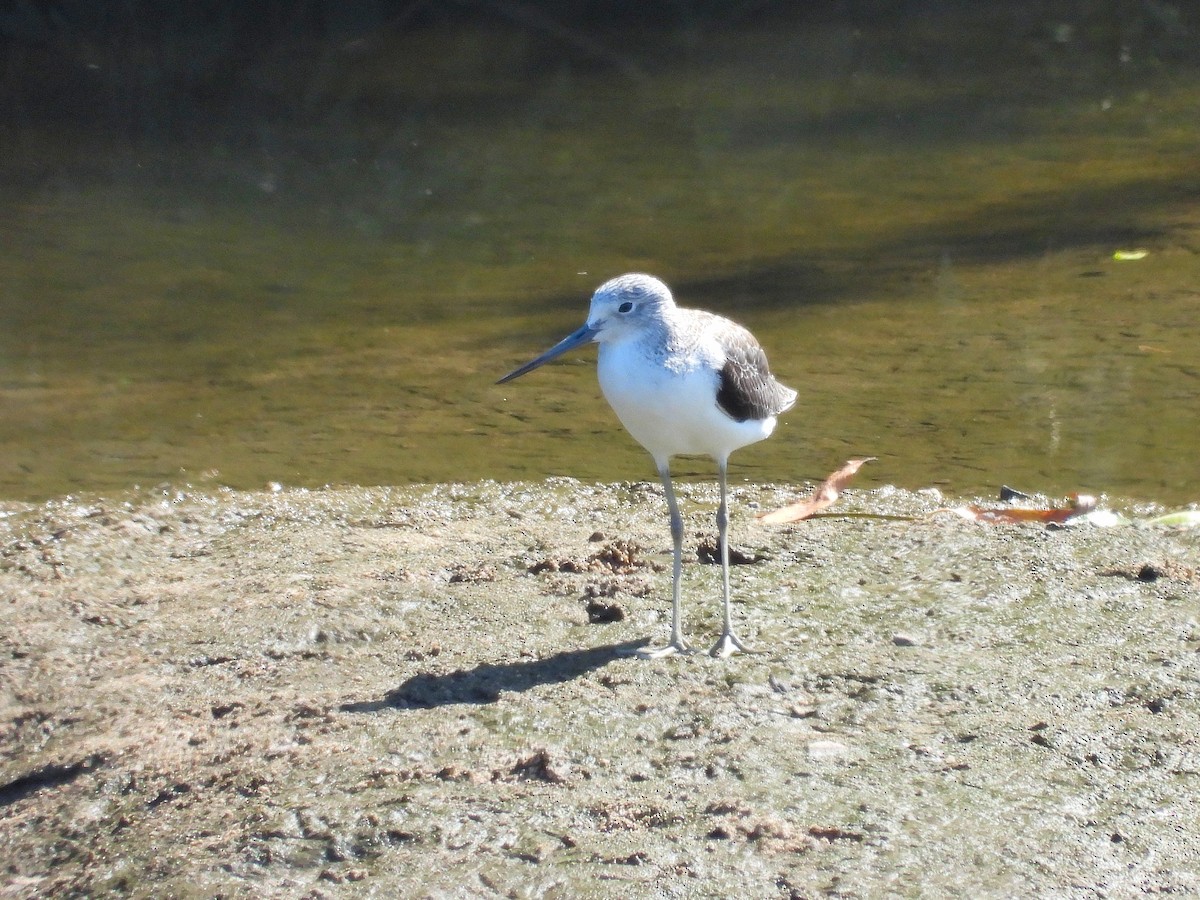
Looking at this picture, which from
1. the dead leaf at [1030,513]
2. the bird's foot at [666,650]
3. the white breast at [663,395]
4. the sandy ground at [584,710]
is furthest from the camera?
the dead leaf at [1030,513]

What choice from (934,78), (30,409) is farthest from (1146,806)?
(934,78)

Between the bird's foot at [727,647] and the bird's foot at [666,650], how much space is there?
0.27 ft

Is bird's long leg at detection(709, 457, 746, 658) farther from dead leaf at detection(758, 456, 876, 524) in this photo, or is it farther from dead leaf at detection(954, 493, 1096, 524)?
dead leaf at detection(954, 493, 1096, 524)

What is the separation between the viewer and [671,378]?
4.55 m

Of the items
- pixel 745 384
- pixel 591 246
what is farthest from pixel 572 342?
pixel 591 246

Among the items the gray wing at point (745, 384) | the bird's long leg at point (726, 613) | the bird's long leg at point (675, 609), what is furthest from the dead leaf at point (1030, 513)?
the bird's long leg at point (675, 609)

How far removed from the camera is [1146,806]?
12.4 feet

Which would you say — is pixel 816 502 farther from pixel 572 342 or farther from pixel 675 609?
pixel 572 342

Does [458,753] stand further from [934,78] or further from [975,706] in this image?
[934,78]

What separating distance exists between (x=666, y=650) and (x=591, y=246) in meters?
5.42

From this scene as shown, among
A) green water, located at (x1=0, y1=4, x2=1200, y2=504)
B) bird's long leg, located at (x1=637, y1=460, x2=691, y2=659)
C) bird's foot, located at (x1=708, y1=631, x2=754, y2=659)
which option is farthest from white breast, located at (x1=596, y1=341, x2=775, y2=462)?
green water, located at (x1=0, y1=4, x2=1200, y2=504)

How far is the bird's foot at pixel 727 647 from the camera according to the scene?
465 cm

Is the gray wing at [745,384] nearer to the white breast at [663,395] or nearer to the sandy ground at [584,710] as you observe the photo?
the white breast at [663,395]

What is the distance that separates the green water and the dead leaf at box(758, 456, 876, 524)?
0.14m
